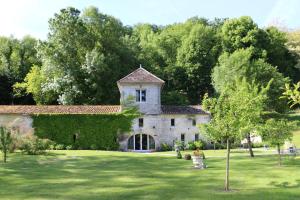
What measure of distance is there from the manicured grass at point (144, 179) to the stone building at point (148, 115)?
1618 centimetres

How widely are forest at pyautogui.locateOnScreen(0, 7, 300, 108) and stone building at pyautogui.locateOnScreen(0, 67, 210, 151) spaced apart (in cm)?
779

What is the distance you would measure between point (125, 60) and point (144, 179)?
40.1 metres

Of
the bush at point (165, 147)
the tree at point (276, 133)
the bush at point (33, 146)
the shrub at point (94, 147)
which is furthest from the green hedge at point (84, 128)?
the tree at point (276, 133)

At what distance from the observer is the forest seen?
59594 mm

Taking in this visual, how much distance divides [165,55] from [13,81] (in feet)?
79.4

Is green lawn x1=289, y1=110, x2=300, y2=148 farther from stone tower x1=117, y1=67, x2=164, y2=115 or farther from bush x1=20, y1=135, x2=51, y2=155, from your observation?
bush x1=20, y1=135, x2=51, y2=155

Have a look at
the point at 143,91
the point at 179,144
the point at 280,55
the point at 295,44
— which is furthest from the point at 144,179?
the point at 295,44

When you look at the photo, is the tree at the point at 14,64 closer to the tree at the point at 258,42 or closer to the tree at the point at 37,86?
the tree at the point at 37,86

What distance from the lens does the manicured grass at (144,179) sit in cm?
1977

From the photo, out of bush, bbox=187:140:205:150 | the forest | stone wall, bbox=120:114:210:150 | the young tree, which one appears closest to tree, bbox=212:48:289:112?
the forest

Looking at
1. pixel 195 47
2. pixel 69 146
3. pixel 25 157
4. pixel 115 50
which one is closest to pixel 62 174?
pixel 25 157

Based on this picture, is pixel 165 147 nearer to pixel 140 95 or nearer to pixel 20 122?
pixel 140 95

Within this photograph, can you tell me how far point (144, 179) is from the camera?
80.4 feet

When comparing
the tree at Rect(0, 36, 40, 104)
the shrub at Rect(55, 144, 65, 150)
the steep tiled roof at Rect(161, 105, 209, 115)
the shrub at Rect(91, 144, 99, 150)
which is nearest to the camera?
the shrub at Rect(55, 144, 65, 150)
